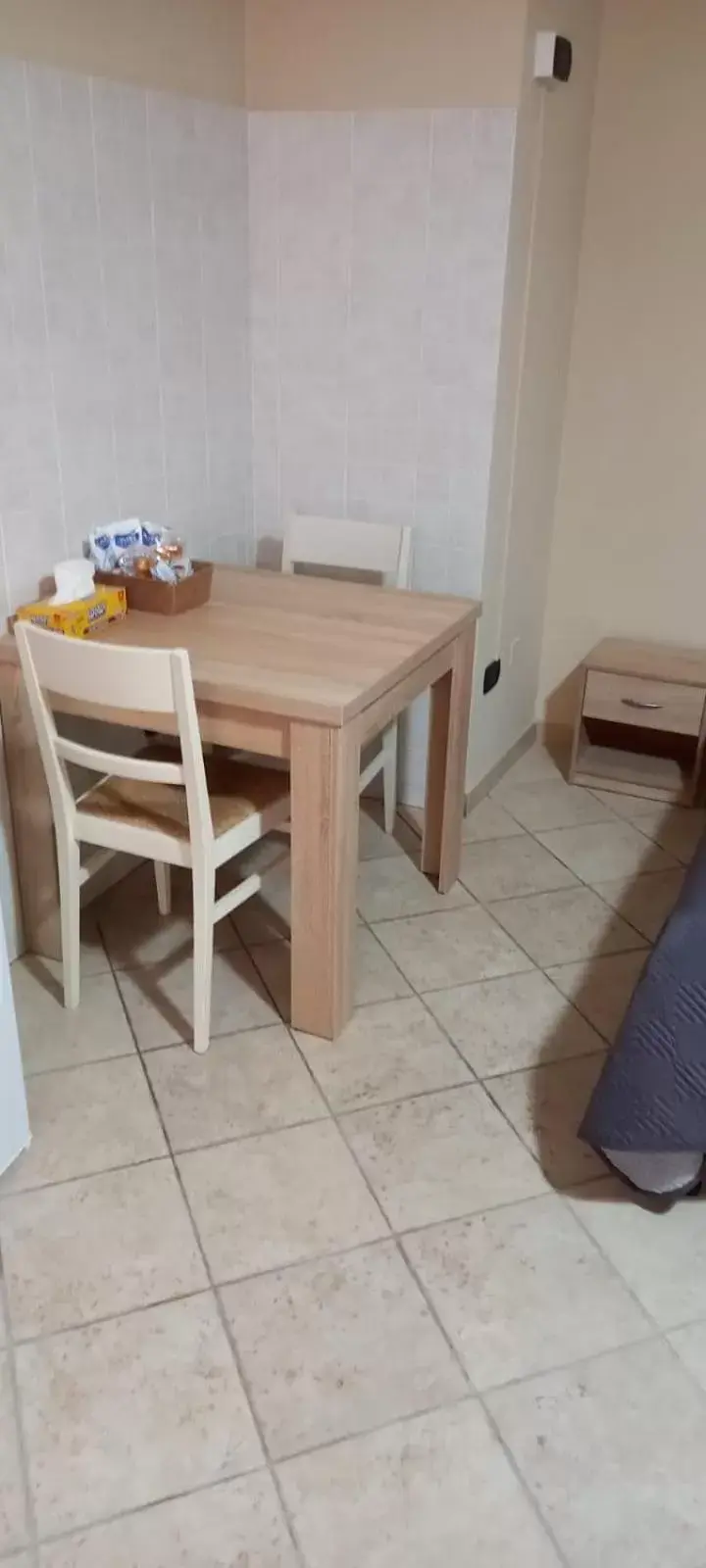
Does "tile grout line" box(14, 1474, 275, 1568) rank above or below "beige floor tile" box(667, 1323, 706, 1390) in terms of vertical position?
below

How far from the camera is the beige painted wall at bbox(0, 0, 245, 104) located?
2.04 m

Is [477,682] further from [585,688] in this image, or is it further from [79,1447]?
[79,1447]

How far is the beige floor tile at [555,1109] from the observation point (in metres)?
1.97

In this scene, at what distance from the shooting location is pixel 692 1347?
166 cm

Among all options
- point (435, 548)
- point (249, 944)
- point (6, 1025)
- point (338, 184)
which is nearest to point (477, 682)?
point (435, 548)

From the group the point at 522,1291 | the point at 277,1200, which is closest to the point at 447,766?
the point at 277,1200

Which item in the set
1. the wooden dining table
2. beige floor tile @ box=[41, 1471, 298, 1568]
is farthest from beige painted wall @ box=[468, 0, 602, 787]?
beige floor tile @ box=[41, 1471, 298, 1568]

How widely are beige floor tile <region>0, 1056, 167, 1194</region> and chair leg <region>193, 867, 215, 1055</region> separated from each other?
0.44 feet

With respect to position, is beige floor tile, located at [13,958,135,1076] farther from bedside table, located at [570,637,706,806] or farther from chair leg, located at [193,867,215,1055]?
bedside table, located at [570,637,706,806]

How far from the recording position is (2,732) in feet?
7.39

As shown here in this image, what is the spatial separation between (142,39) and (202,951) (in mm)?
1839

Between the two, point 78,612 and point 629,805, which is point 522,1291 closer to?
point 78,612

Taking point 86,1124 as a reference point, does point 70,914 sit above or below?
above

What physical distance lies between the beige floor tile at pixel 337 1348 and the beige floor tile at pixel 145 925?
0.90 m
